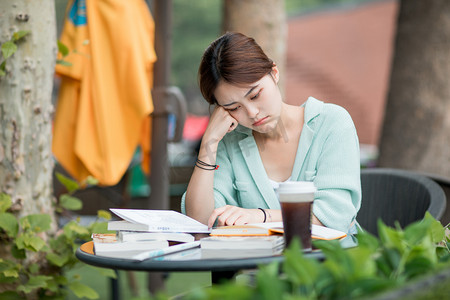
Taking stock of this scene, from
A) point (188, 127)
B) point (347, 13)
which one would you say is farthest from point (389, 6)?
point (188, 127)

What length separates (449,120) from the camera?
4.10 metres

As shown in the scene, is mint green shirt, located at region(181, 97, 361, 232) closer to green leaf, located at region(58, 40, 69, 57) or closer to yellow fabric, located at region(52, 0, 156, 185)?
green leaf, located at region(58, 40, 69, 57)

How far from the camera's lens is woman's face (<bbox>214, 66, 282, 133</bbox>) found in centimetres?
203

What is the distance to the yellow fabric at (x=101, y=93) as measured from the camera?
3.16 m

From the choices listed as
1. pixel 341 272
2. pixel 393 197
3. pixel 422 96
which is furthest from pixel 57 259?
pixel 422 96

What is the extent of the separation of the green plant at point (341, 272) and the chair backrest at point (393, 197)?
127 cm

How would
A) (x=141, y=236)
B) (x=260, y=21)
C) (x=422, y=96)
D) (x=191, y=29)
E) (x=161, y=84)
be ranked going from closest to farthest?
(x=141, y=236) < (x=161, y=84) < (x=260, y=21) < (x=422, y=96) < (x=191, y=29)

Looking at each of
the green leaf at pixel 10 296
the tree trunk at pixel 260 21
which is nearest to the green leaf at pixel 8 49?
the green leaf at pixel 10 296

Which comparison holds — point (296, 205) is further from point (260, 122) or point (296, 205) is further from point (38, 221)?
point (38, 221)

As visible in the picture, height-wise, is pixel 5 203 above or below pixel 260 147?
below

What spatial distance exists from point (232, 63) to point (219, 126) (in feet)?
0.86

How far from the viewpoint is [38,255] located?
2307 mm

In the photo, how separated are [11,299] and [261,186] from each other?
1.01 metres

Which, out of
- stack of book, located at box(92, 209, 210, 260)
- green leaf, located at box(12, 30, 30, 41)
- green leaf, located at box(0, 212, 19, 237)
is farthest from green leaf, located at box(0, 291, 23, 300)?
green leaf, located at box(12, 30, 30, 41)
